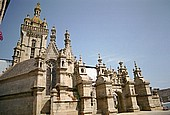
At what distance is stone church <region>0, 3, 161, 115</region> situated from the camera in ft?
49.0

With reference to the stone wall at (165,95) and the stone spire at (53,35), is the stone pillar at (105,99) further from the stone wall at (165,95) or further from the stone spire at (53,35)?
the stone wall at (165,95)

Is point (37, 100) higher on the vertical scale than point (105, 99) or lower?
higher

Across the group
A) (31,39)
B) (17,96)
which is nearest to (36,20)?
(31,39)

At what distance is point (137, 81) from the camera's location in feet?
72.3

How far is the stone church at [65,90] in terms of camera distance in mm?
14922

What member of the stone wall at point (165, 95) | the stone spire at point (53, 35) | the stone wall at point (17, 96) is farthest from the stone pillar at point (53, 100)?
the stone wall at point (165, 95)

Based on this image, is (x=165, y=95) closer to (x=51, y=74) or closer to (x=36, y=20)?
(x=51, y=74)

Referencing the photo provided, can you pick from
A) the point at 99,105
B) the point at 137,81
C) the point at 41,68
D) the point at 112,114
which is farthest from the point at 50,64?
the point at 137,81

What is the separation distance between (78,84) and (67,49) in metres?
9.62

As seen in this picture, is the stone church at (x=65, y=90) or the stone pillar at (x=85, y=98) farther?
the stone church at (x=65, y=90)

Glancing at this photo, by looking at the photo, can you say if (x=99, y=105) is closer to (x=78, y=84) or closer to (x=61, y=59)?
(x=78, y=84)

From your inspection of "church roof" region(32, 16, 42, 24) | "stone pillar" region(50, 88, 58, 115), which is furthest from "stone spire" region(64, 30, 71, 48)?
"church roof" region(32, 16, 42, 24)

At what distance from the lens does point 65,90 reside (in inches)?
619

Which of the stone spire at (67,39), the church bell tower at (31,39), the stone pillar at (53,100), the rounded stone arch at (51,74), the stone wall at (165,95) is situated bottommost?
the stone wall at (165,95)
